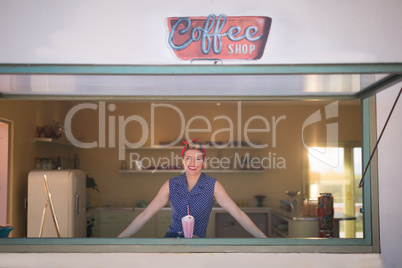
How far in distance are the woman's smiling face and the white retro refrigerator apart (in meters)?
2.15

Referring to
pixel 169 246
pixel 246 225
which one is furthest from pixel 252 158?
pixel 169 246

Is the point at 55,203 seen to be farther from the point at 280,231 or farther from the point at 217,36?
the point at 280,231

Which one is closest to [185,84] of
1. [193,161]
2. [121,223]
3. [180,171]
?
[193,161]

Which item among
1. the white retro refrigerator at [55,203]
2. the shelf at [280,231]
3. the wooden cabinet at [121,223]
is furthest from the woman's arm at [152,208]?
the wooden cabinet at [121,223]

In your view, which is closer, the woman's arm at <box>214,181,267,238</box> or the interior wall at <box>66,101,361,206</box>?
the woman's arm at <box>214,181,267,238</box>

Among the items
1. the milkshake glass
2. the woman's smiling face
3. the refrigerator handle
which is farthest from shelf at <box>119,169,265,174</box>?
the milkshake glass

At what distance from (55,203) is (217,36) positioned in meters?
3.47

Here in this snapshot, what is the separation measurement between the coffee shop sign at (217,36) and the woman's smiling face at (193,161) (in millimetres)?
1181

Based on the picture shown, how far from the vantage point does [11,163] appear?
5715 millimetres

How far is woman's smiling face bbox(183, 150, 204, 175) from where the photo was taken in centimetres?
402

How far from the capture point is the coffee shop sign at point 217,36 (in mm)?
3117

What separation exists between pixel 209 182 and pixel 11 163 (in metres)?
3.06

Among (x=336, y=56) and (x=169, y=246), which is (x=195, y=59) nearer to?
(x=336, y=56)

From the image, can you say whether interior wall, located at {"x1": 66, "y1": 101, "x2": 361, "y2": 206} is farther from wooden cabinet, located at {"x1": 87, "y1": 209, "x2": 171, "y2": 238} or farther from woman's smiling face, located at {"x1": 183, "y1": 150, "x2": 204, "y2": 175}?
woman's smiling face, located at {"x1": 183, "y1": 150, "x2": 204, "y2": 175}
